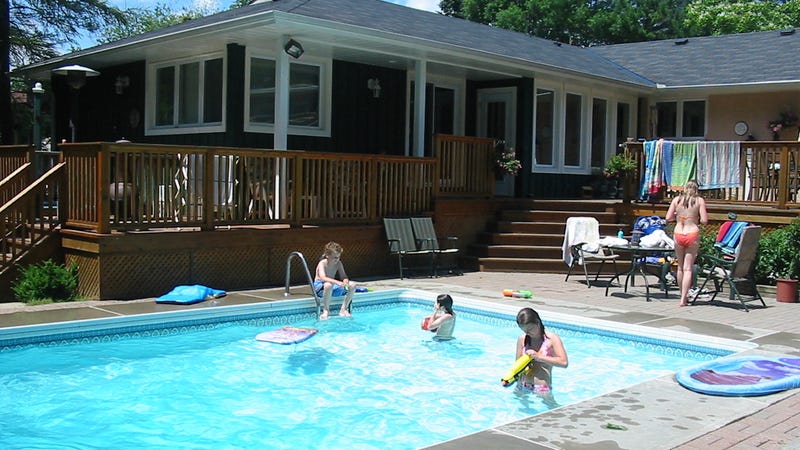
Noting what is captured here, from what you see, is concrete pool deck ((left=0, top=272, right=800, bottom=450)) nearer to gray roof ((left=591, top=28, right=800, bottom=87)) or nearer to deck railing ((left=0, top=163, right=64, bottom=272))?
deck railing ((left=0, top=163, right=64, bottom=272))

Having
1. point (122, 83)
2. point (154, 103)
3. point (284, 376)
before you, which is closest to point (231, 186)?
point (154, 103)

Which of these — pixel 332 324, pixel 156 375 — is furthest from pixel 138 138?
pixel 156 375

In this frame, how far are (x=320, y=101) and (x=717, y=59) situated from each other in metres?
10.7

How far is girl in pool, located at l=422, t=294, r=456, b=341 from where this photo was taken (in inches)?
330

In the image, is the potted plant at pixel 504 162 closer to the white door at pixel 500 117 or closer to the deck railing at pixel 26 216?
the white door at pixel 500 117

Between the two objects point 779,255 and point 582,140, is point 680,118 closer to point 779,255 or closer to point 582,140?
point 582,140

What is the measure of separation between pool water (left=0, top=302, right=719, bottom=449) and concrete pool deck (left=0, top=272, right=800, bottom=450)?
0.54 m

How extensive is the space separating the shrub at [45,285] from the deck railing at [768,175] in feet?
34.0

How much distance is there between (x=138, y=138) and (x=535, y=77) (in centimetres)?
803

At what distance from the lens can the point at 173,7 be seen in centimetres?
4697

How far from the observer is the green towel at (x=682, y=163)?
13.4m

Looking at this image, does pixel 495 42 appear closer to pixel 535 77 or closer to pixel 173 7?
pixel 535 77

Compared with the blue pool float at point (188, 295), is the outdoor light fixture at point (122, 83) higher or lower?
higher

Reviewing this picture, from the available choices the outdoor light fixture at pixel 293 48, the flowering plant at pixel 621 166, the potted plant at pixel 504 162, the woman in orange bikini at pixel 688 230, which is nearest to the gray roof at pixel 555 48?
the outdoor light fixture at pixel 293 48
